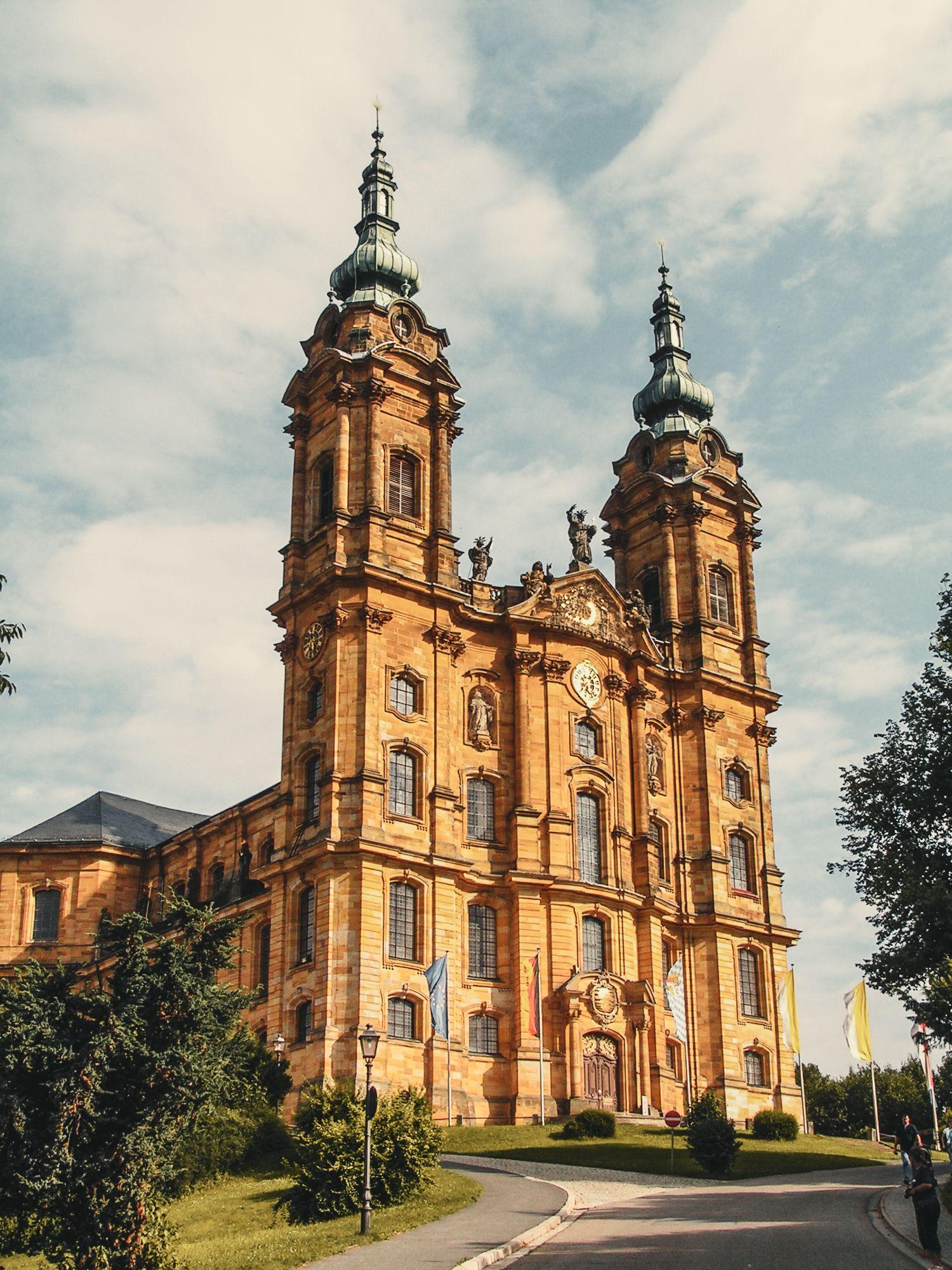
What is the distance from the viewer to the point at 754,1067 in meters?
62.1

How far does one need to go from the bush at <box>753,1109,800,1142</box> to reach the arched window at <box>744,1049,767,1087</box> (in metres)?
8.83

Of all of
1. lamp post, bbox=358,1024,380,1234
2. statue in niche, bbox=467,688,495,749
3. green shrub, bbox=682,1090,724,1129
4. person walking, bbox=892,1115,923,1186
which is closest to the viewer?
lamp post, bbox=358,1024,380,1234

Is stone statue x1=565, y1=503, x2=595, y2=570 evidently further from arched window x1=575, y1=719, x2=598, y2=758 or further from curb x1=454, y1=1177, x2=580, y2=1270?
curb x1=454, y1=1177, x2=580, y2=1270

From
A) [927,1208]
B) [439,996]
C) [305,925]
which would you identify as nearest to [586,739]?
[439,996]

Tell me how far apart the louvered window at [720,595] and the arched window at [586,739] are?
38.1 ft

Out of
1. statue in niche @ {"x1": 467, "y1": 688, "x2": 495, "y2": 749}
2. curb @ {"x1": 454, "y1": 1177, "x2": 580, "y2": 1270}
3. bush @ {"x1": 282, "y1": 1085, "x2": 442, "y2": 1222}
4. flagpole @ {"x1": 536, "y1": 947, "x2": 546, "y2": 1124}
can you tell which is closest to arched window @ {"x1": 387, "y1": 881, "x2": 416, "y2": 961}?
flagpole @ {"x1": 536, "y1": 947, "x2": 546, "y2": 1124}

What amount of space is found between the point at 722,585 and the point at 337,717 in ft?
80.5

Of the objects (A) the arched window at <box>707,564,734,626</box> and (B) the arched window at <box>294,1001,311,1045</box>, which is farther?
(A) the arched window at <box>707,564,734,626</box>

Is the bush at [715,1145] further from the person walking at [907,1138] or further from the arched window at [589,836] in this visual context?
the arched window at [589,836]

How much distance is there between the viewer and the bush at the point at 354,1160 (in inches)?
1176

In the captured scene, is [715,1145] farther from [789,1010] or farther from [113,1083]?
[789,1010]

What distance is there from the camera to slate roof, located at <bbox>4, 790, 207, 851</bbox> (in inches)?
2928

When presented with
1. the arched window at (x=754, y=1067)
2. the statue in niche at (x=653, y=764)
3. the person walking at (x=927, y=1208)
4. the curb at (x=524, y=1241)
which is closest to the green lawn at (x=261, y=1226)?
the curb at (x=524, y=1241)

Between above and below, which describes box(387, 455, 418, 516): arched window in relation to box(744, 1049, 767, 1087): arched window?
above
